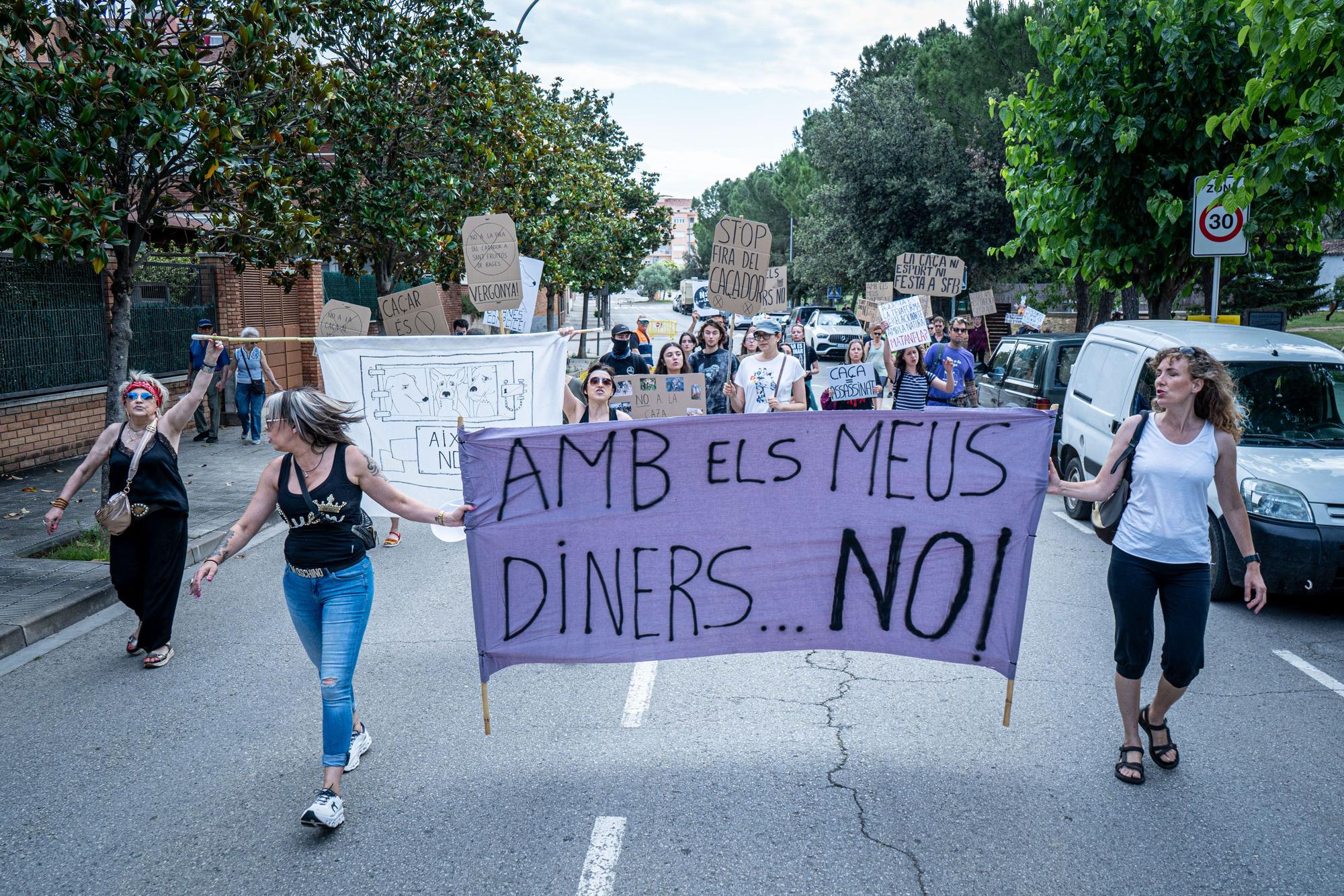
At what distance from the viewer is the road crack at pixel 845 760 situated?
12.7 ft

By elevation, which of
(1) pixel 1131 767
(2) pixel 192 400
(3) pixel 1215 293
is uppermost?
(3) pixel 1215 293

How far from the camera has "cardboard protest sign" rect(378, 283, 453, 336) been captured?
9.23 meters

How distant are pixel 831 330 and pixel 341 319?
78.8 ft

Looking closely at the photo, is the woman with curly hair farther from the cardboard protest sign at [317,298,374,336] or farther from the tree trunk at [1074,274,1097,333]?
the tree trunk at [1074,274,1097,333]

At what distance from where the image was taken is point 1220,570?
712 centimetres

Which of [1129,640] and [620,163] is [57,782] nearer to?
[1129,640]

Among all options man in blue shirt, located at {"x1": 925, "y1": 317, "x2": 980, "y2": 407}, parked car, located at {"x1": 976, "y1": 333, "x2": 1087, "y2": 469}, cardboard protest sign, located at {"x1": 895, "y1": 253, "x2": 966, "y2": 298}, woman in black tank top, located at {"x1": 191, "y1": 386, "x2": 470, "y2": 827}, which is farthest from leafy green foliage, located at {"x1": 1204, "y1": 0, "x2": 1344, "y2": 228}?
woman in black tank top, located at {"x1": 191, "y1": 386, "x2": 470, "y2": 827}

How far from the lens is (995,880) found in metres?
3.71

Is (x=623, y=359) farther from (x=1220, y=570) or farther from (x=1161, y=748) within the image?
(x=1161, y=748)

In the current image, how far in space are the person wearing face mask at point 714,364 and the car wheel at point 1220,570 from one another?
13.4ft

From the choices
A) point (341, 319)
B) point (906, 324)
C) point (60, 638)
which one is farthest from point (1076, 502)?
point (60, 638)

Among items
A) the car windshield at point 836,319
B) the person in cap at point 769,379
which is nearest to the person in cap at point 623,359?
the person in cap at point 769,379

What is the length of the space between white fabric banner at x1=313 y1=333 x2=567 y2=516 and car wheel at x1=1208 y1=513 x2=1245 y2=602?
15.1 feet

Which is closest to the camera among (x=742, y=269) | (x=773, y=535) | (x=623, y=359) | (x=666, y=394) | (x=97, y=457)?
(x=773, y=535)
